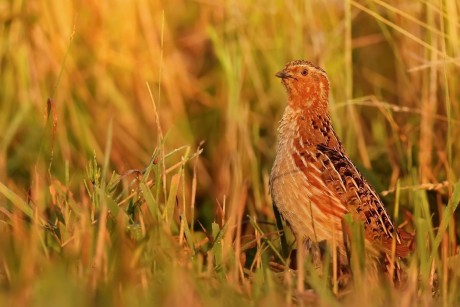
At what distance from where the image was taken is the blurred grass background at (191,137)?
12.8 feet

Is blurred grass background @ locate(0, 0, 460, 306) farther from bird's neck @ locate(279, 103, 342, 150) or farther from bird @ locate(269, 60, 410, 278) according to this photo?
bird's neck @ locate(279, 103, 342, 150)

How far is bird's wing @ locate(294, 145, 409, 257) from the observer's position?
490 cm

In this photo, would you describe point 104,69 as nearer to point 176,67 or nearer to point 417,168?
point 176,67

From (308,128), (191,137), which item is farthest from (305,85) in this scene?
(191,137)

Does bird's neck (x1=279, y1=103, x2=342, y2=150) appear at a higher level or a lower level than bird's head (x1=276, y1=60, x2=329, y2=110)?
lower

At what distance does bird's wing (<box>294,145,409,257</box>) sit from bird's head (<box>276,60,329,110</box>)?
50cm

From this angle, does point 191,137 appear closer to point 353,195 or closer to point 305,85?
point 305,85

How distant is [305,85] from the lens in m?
5.53

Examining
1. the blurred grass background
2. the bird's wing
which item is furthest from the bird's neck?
the blurred grass background

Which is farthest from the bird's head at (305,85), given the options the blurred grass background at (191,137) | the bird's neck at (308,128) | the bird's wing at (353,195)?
the bird's wing at (353,195)

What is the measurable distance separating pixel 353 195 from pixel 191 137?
2571mm

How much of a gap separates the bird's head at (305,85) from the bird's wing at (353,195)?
0.50 metres

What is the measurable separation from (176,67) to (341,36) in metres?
1.32

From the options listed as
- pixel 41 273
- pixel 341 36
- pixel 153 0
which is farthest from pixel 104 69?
pixel 41 273
